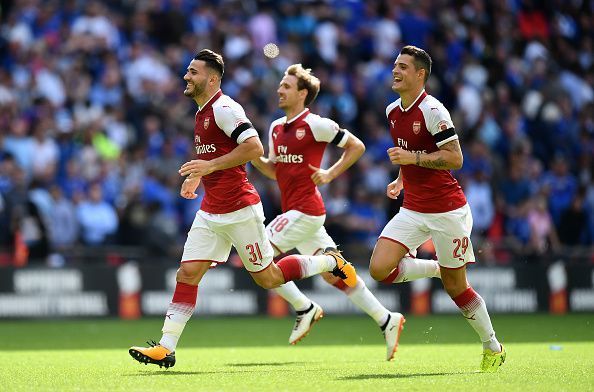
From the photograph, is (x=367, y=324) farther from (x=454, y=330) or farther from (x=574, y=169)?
(x=574, y=169)

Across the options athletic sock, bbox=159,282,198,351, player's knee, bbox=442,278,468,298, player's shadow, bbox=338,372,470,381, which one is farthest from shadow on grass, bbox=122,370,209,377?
player's knee, bbox=442,278,468,298

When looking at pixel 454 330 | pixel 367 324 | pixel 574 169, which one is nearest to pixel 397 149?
pixel 454 330

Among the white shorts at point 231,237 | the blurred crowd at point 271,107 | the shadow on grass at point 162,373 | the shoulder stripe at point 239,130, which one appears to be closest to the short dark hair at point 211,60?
the shoulder stripe at point 239,130

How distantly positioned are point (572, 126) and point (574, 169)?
3.36ft

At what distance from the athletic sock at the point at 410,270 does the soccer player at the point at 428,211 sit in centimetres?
32

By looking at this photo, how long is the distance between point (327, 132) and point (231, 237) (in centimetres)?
229

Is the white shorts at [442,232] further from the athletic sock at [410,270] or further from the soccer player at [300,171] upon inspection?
the soccer player at [300,171]

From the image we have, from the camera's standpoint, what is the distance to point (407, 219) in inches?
408

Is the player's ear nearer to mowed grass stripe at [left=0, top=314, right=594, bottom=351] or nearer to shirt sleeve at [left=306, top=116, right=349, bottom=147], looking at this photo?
shirt sleeve at [left=306, top=116, right=349, bottom=147]

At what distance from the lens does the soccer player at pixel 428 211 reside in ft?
33.1

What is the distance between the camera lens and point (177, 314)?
33.3 feet

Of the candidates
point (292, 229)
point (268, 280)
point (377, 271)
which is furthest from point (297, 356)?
point (377, 271)

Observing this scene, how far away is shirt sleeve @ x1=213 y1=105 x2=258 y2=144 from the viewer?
1003cm

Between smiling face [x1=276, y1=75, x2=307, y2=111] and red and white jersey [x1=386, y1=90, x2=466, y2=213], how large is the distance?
6.79 ft
